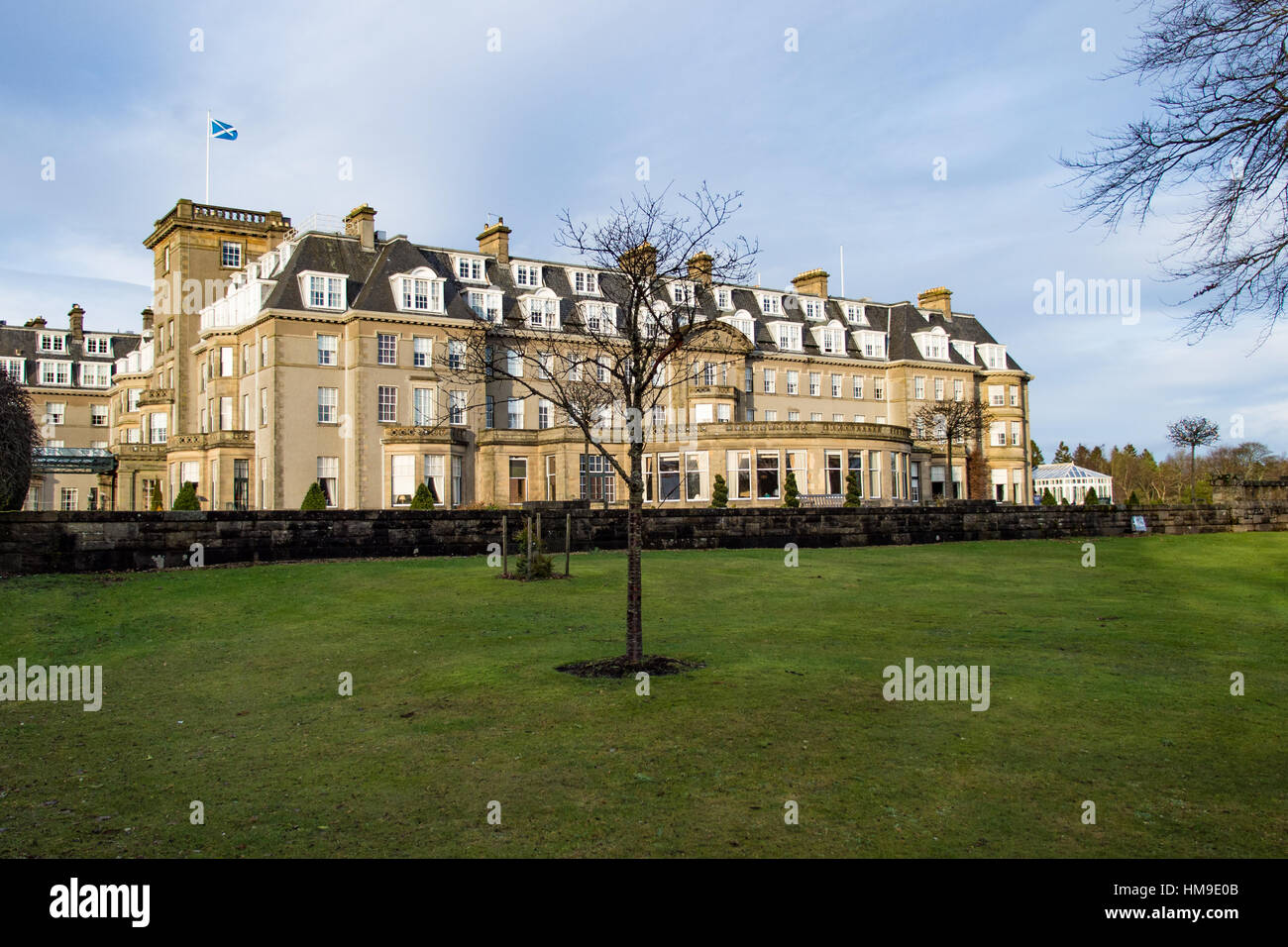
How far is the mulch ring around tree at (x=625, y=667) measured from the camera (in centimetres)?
1070

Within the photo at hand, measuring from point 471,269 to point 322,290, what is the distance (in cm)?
896

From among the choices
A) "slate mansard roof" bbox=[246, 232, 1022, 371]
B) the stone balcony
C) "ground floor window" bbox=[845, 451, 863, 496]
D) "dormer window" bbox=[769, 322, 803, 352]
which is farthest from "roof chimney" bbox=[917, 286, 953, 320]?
the stone balcony

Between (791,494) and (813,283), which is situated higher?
(813,283)

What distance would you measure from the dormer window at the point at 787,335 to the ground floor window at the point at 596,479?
1747 cm

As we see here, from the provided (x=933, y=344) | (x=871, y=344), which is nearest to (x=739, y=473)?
(x=871, y=344)

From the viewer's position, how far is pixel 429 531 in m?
26.3

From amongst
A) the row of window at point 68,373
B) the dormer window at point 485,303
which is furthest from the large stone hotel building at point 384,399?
the row of window at point 68,373

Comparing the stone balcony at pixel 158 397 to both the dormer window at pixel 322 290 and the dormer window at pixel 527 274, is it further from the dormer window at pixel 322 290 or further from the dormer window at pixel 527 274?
the dormer window at pixel 527 274

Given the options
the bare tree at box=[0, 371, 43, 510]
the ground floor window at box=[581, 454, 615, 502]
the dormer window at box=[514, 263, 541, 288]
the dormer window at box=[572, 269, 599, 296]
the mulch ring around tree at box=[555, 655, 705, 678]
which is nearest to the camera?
the mulch ring around tree at box=[555, 655, 705, 678]

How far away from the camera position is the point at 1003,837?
19.5 feet

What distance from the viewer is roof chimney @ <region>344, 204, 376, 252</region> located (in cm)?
4794

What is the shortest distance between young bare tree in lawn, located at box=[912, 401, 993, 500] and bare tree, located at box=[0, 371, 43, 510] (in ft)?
A: 146

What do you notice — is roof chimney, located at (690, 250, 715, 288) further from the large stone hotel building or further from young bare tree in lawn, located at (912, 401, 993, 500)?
young bare tree in lawn, located at (912, 401, 993, 500)

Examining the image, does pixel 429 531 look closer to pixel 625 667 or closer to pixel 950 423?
pixel 625 667
